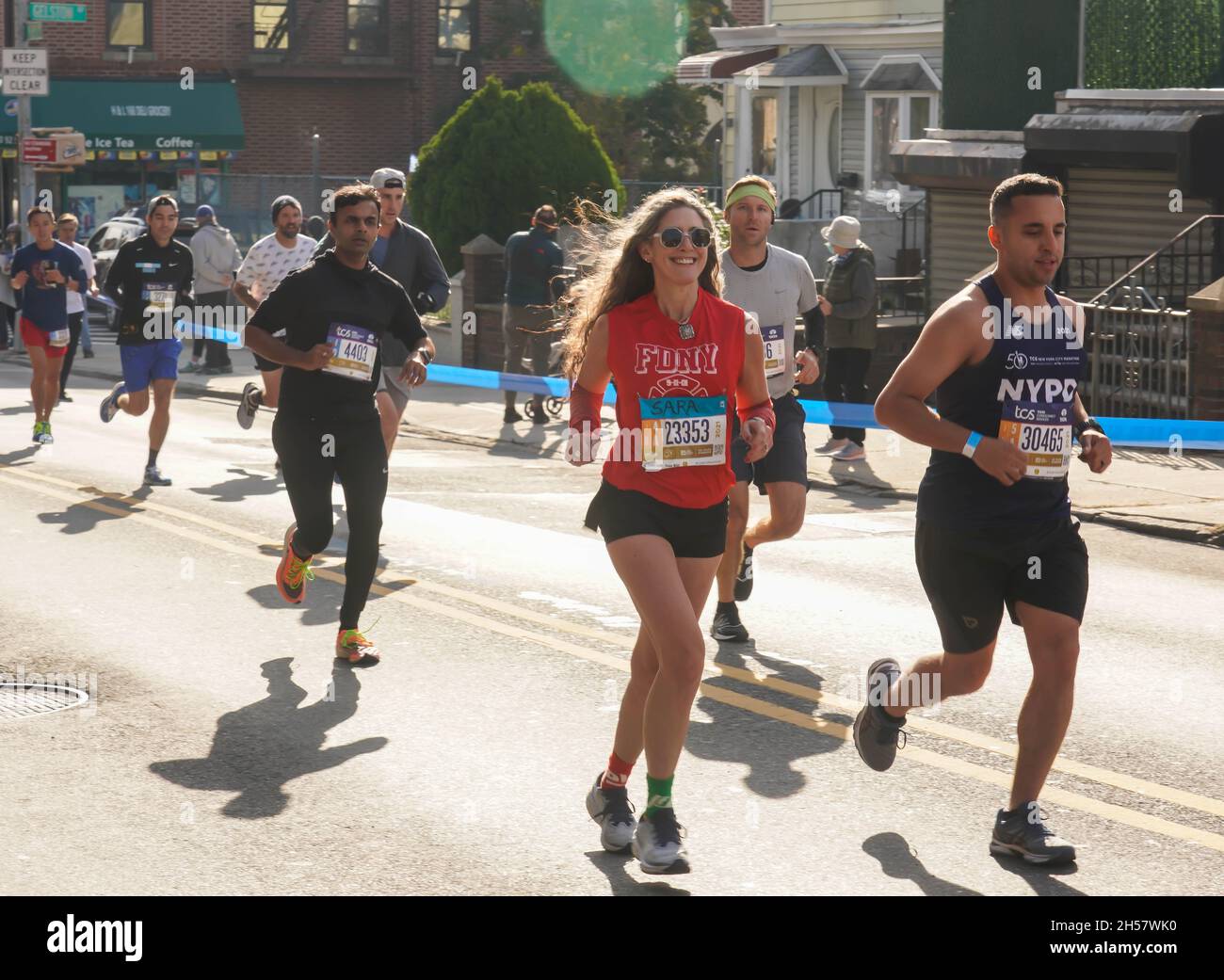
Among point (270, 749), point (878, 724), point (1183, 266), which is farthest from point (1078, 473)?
point (270, 749)

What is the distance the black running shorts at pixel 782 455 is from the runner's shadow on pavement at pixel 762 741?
1099 millimetres

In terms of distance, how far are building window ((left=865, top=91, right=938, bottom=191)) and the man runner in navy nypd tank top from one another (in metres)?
27.2

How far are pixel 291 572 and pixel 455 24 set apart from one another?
39.6 meters

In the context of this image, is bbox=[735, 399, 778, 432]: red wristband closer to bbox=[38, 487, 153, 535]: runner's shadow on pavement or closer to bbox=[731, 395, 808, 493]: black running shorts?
bbox=[731, 395, 808, 493]: black running shorts

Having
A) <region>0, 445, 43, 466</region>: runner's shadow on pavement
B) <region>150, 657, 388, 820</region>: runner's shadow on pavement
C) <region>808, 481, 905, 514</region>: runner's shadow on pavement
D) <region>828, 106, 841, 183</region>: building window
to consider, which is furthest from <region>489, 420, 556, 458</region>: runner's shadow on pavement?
<region>828, 106, 841, 183</region>: building window

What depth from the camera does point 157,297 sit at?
1412 centimetres

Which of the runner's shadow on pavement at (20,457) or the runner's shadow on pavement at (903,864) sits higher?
the runner's shadow on pavement at (20,457)

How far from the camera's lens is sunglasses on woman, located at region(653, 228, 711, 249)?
18.6 feet

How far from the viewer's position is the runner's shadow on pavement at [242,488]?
1369cm

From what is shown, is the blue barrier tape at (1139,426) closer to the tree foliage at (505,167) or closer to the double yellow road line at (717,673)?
the double yellow road line at (717,673)

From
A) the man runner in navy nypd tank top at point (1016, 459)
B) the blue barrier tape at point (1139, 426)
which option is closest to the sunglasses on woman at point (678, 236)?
the man runner in navy nypd tank top at point (1016, 459)

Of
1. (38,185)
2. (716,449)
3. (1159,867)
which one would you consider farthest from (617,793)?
(38,185)

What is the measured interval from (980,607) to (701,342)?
3.86 feet

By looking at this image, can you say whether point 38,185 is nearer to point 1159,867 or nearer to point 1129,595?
point 1129,595
